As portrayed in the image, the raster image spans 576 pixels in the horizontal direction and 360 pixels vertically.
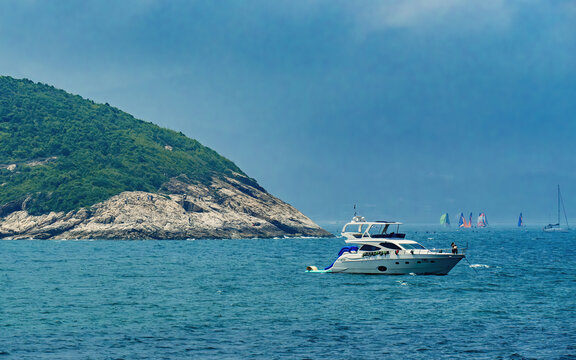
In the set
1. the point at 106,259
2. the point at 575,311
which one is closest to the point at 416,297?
the point at 575,311

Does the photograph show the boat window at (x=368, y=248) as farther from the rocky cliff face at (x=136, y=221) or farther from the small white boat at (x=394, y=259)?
the rocky cliff face at (x=136, y=221)

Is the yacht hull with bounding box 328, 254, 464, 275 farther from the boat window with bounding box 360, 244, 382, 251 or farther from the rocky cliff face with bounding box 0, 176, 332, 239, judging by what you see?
the rocky cliff face with bounding box 0, 176, 332, 239

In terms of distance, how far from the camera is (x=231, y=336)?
33531 mm

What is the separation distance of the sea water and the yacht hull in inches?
36.8

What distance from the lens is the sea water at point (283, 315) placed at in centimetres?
3030

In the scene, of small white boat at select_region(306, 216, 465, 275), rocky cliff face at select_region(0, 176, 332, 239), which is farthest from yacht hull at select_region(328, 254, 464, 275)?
rocky cliff face at select_region(0, 176, 332, 239)

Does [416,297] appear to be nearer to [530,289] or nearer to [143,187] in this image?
[530,289]

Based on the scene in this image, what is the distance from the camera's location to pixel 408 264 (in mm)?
63500

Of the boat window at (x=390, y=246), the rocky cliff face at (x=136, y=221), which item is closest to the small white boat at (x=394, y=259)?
the boat window at (x=390, y=246)

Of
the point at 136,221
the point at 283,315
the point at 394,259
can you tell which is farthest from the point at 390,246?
the point at 136,221

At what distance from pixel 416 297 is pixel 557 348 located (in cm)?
1916

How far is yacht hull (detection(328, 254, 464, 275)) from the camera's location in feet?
208

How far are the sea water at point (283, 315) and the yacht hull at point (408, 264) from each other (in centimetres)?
93

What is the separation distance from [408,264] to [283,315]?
25.9m
